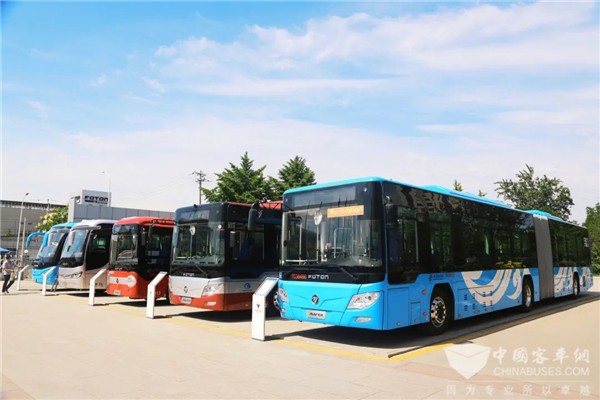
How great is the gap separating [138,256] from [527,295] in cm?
1234

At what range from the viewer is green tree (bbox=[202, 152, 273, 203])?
137ft

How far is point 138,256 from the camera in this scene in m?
14.9

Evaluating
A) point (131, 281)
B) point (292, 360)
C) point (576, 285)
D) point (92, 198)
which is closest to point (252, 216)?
point (292, 360)

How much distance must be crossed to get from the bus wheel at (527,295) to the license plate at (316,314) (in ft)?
25.7

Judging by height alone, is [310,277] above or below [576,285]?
above

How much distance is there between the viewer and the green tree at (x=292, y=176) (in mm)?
42438

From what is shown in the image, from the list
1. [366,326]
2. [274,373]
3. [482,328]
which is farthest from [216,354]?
[482,328]

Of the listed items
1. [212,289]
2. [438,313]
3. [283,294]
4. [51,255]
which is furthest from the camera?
[51,255]

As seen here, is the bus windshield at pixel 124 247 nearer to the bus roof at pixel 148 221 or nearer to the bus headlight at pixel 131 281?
the bus roof at pixel 148 221

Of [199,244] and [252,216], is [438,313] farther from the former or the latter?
[199,244]

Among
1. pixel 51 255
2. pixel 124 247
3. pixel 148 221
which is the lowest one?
pixel 51 255

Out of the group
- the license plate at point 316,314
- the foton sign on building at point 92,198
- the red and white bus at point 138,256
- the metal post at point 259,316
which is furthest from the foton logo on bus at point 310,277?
the foton sign on building at point 92,198

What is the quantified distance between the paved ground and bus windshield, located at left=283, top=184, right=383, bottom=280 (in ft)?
5.22

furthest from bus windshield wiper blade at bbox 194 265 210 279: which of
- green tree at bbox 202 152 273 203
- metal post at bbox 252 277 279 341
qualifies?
green tree at bbox 202 152 273 203
